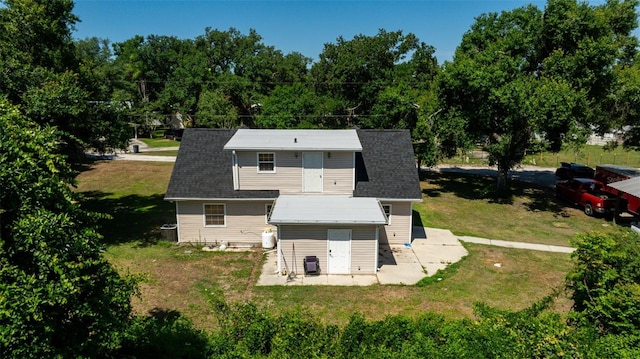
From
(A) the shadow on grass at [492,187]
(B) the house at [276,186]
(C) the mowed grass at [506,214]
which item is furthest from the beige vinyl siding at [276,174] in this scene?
(A) the shadow on grass at [492,187]

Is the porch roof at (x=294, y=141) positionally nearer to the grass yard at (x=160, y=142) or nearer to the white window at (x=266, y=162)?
the white window at (x=266, y=162)

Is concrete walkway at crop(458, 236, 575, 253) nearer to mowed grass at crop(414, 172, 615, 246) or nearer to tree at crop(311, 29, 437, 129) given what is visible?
mowed grass at crop(414, 172, 615, 246)

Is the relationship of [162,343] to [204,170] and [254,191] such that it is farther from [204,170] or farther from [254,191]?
[204,170]

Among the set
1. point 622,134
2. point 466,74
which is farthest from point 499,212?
point 622,134

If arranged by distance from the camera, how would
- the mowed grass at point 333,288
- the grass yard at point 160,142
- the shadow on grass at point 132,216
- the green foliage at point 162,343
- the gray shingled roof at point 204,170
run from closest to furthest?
the green foliage at point 162,343
the mowed grass at point 333,288
the gray shingled roof at point 204,170
the shadow on grass at point 132,216
the grass yard at point 160,142

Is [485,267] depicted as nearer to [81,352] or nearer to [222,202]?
[222,202]

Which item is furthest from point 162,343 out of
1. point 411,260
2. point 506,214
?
point 506,214
